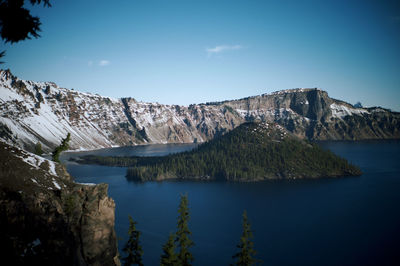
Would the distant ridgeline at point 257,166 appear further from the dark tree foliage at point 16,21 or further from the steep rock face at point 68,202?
the dark tree foliage at point 16,21

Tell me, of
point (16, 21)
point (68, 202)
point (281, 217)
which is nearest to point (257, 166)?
point (281, 217)

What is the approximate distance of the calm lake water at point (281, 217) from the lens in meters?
76.2

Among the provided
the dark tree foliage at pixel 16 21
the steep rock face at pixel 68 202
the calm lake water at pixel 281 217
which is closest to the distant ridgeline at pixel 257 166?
the calm lake water at pixel 281 217

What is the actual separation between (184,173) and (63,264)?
154 meters

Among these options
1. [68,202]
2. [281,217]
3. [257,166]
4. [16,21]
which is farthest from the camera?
[257,166]

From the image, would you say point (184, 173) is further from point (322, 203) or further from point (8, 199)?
point (8, 199)

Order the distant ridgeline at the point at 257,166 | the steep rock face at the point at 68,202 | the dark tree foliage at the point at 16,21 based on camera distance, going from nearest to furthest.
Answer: the dark tree foliage at the point at 16,21 → the steep rock face at the point at 68,202 → the distant ridgeline at the point at 257,166

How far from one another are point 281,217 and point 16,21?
353 feet

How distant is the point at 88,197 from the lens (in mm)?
47938

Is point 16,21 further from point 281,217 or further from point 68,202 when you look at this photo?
point 281,217

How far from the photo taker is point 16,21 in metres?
9.97

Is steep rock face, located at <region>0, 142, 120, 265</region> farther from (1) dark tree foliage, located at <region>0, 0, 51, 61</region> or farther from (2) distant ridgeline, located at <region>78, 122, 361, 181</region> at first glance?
(2) distant ridgeline, located at <region>78, 122, 361, 181</region>

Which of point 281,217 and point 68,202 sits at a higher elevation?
point 68,202

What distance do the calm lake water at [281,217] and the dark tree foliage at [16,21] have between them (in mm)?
70814
